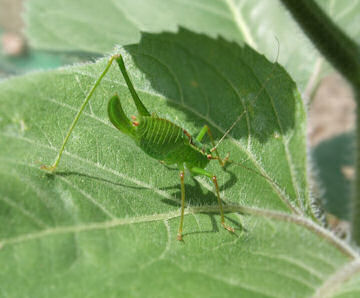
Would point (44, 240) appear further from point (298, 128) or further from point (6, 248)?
point (298, 128)

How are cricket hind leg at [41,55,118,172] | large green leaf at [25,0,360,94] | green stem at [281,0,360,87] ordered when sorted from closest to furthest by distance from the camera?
1. cricket hind leg at [41,55,118,172]
2. green stem at [281,0,360,87]
3. large green leaf at [25,0,360,94]

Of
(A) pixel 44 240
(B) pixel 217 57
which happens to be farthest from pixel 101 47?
(A) pixel 44 240

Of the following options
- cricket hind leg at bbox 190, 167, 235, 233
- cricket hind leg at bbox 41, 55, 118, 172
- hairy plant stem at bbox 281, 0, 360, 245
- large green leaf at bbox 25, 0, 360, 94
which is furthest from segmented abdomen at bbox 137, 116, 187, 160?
large green leaf at bbox 25, 0, 360, 94

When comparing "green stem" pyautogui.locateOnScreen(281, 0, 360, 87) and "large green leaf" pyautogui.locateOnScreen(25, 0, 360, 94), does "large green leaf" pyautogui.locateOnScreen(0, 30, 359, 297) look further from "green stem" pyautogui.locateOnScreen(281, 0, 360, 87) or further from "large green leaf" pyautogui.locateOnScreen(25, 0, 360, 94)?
"large green leaf" pyautogui.locateOnScreen(25, 0, 360, 94)

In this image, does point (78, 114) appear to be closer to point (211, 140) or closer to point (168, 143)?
point (168, 143)

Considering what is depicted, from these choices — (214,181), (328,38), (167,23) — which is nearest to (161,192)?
(214,181)
